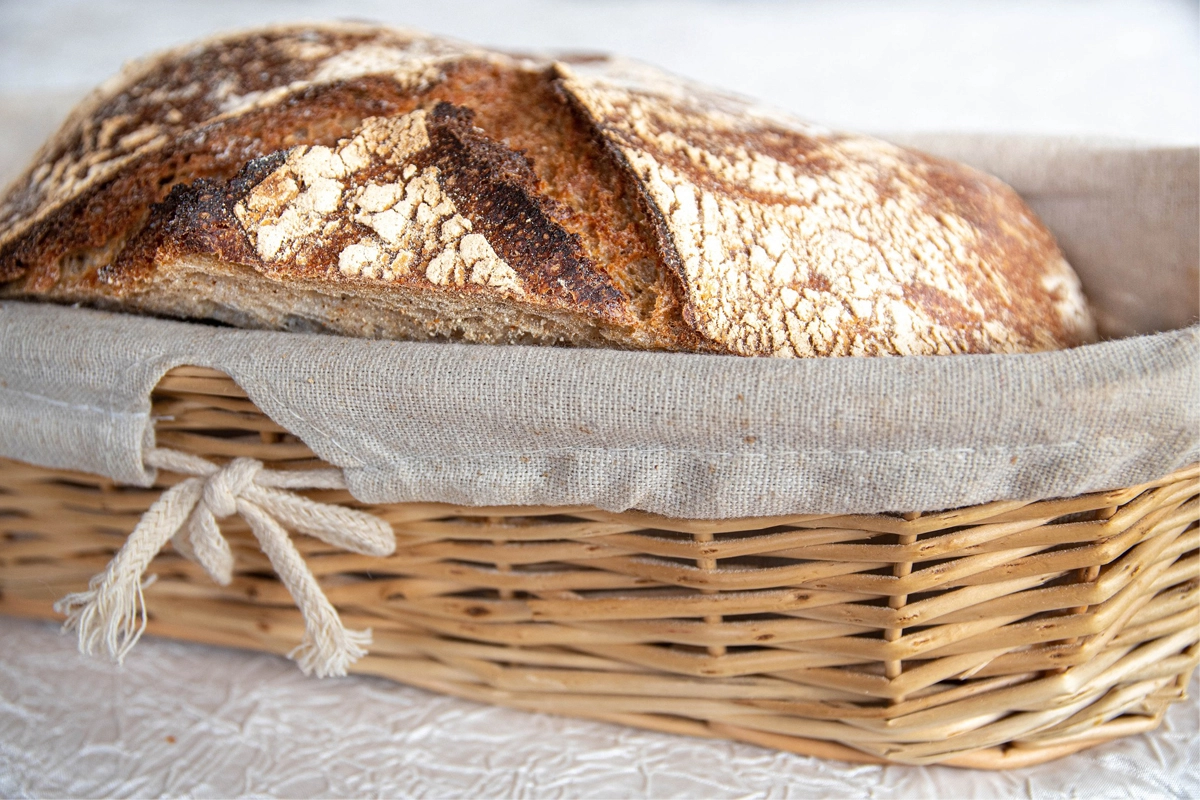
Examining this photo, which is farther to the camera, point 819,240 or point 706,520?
point 819,240

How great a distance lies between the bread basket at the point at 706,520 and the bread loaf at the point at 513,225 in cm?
7

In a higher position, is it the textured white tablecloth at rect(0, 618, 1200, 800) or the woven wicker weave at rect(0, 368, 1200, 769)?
the woven wicker weave at rect(0, 368, 1200, 769)

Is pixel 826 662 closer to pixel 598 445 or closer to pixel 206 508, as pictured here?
pixel 598 445

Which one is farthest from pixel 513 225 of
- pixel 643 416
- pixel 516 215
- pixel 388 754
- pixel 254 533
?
pixel 388 754

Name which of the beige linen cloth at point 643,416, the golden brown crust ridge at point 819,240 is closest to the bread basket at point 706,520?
the beige linen cloth at point 643,416

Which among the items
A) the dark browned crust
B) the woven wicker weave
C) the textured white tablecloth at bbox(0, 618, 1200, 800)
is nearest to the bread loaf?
the dark browned crust

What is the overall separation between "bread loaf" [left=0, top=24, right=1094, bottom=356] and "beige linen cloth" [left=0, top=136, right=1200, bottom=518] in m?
0.07

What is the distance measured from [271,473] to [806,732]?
0.54 m

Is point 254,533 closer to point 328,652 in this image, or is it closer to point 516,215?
point 328,652

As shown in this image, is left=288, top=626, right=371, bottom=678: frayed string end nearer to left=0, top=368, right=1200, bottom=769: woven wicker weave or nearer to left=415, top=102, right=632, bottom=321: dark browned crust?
left=0, top=368, right=1200, bottom=769: woven wicker weave

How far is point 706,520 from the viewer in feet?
2.50

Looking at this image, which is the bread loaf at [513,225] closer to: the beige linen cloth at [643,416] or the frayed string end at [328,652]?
the beige linen cloth at [643,416]

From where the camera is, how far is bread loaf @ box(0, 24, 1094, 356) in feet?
2.69

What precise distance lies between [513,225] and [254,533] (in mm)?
369
